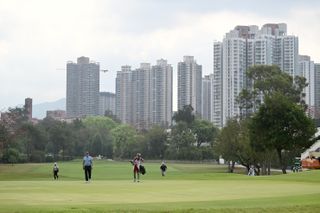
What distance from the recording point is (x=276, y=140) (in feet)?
209

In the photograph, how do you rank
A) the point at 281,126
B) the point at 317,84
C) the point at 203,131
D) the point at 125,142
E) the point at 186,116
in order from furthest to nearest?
the point at 125,142 < the point at 186,116 < the point at 317,84 < the point at 203,131 < the point at 281,126

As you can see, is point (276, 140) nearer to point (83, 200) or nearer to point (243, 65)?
point (83, 200)

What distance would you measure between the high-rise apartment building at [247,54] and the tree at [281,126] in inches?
2801

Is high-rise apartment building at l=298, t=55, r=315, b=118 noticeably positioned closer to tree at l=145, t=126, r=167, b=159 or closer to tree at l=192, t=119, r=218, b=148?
tree at l=192, t=119, r=218, b=148

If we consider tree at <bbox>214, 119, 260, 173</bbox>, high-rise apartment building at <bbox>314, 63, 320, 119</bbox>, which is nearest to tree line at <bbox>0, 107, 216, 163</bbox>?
high-rise apartment building at <bbox>314, 63, 320, 119</bbox>

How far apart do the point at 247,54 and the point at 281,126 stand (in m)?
80.6

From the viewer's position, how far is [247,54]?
144 meters

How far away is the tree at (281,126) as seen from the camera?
211 ft

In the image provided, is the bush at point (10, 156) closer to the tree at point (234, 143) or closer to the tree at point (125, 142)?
the tree at point (125, 142)

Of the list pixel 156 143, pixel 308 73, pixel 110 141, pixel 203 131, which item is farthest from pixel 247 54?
pixel 110 141

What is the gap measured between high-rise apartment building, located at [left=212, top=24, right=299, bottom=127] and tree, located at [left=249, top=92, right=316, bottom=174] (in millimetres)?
71144

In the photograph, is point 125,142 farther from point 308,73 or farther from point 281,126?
point 281,126

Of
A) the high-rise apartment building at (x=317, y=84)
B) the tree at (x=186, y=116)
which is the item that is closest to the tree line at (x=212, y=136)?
the tree at (x=186, y=116)

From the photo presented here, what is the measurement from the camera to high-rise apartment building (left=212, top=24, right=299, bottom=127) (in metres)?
141
